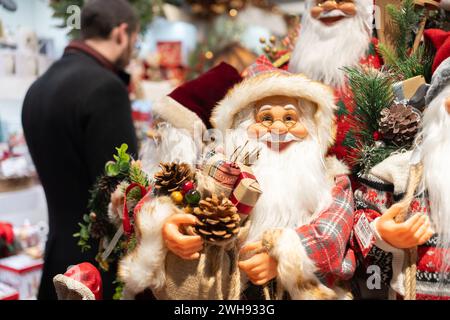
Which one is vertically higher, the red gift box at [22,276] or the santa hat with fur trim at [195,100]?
the santa hat with fur trim at [195,100]

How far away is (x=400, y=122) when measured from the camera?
0.77m

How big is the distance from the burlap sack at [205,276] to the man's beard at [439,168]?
35 centimetres

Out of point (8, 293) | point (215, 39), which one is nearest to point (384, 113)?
point (8, 293)

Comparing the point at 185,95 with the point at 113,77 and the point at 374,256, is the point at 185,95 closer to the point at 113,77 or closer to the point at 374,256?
the point at 113,77

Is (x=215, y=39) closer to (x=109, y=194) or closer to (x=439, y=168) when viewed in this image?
(x=109, y=194)

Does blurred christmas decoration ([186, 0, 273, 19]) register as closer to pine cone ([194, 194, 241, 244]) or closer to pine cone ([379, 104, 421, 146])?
pine cone ([379, 104, 421, 146])

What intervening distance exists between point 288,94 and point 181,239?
347 mm

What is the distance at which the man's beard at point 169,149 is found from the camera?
3.21 feet

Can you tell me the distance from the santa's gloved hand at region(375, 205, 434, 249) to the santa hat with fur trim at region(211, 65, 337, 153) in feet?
0.65

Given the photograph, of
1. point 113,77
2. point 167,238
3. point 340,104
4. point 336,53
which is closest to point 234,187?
point 167,238

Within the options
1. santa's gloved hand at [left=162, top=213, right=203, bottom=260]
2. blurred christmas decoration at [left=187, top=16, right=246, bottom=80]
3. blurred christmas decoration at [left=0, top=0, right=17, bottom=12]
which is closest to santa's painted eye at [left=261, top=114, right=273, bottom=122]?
santa's gloved hand at [left=162, top=213, right=203, bottom=260]

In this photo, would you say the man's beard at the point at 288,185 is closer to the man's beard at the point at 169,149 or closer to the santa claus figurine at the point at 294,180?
the santa claus figurine at the point at 294,180

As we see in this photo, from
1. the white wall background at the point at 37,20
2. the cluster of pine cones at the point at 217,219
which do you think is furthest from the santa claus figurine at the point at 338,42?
the white wall background at the point at 37,20

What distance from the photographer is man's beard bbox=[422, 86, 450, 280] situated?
714 millimetres
